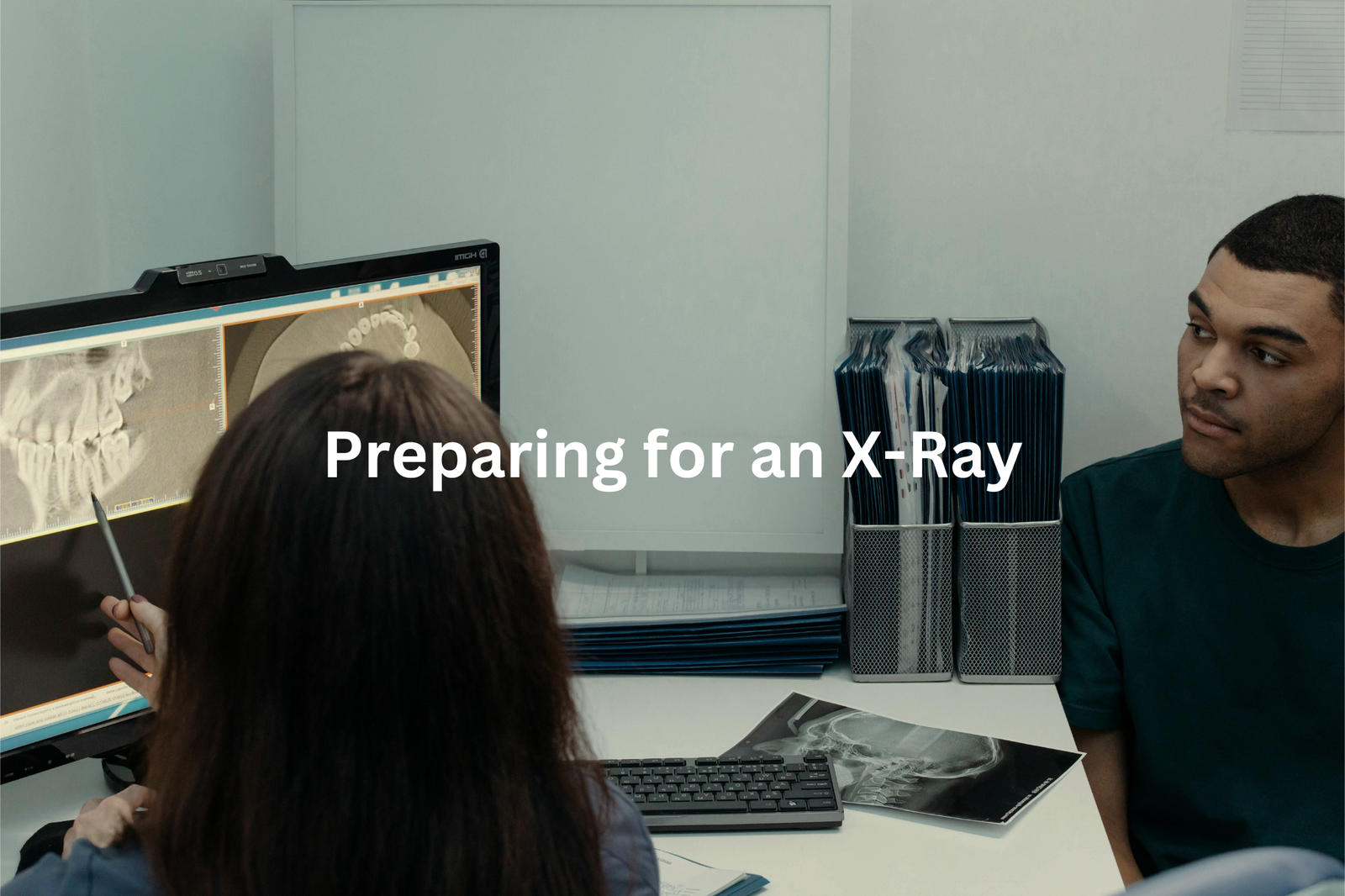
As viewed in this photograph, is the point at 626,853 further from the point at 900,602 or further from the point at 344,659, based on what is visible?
the point at 900,602

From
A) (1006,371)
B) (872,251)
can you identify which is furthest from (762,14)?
(1006,371)

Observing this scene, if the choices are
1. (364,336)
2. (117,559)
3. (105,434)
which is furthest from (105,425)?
(364,336)

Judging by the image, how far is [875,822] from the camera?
3.32 feet

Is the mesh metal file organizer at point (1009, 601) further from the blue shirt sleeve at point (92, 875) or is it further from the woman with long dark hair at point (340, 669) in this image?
the blue shirt sleeve at point (92, 875)

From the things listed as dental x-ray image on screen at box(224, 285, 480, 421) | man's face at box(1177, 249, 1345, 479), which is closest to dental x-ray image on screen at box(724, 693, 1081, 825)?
man's face at box(1177, 249, 1345, 479)

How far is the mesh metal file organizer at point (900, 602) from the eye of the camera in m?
1.27

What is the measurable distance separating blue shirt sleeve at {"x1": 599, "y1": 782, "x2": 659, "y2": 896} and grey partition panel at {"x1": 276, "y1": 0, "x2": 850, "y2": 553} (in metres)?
0.67

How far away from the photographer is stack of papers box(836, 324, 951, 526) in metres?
1.24

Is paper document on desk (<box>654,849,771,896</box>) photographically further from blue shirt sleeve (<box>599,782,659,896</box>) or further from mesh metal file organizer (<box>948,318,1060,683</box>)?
mesh metal file organizer (<box>948,318,1060,683</box>)

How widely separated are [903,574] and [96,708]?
31.8 inches

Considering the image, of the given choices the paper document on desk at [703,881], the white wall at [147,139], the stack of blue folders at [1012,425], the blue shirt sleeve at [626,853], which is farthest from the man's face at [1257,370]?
the white wall at [147,139]

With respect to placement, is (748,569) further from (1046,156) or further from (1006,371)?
(1046,156)

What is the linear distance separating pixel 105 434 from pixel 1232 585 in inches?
43.6

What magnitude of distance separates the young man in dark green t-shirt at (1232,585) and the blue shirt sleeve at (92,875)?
970mm
